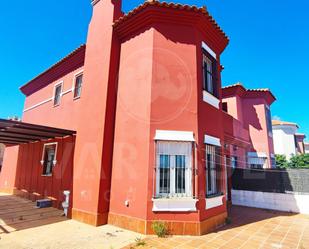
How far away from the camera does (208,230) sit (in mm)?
6918

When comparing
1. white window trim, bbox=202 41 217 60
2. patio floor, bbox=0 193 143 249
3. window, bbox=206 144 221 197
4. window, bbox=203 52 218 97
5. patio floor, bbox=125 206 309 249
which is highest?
white window trim, bbox=202 41 217 60

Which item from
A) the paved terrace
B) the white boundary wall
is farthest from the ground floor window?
the paved terrace

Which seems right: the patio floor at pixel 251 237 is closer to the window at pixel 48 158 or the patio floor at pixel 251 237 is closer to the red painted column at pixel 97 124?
the red painted column at pixel 97 124

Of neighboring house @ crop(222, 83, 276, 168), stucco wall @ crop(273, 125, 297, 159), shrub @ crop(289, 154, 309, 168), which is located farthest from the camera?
stucco wall @ crop(273, 125, 297, 159)

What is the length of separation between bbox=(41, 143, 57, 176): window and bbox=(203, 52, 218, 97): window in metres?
8.81

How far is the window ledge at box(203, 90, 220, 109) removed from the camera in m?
8.23

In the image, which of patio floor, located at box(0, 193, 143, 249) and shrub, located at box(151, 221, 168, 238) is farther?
shrub, located at box(151, 221, 168, 238)

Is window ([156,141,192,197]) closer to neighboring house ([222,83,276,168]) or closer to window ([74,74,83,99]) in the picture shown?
window ([74,74,83,99])

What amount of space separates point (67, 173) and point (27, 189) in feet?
17.7

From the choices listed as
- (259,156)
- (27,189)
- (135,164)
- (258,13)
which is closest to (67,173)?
(135,164)

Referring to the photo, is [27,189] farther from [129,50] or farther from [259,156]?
[259,156]

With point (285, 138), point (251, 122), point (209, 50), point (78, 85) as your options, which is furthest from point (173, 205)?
point (285, 138)

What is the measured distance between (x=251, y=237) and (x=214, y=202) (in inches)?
62.0

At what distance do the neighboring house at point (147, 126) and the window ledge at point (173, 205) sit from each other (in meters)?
0.03
